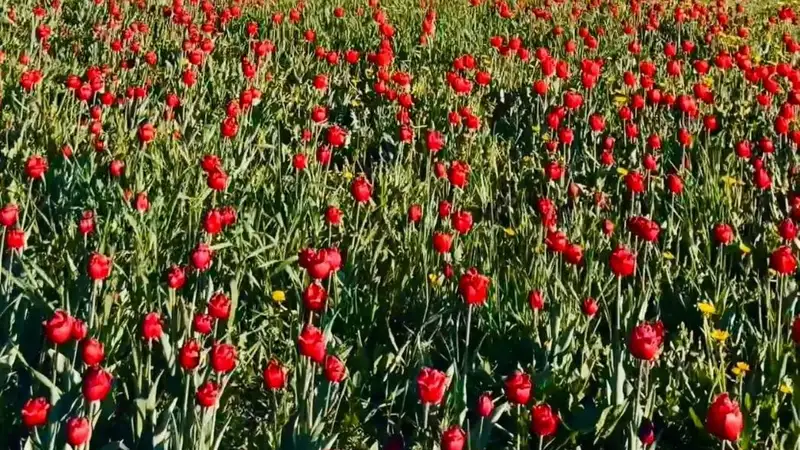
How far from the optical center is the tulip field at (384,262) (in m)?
2.39

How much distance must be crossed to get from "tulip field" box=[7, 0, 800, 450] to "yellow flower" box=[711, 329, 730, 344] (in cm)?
3

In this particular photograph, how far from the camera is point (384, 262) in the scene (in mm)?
3393

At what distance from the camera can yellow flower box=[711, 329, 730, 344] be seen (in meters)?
Result: 2.76

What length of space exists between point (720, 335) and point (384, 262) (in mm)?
1171

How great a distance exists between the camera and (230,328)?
8.71 ft

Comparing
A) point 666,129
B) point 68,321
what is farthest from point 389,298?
point 666,129

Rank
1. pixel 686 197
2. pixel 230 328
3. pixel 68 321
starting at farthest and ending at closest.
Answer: pixel 686 197
pixel 230 328
pixel 68 321

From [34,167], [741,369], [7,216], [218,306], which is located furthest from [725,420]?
[34,167]

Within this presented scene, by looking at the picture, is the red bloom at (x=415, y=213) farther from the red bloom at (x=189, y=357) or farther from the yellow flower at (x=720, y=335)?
the red bloom at (x=189, y=357)

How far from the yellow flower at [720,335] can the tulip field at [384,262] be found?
0.03 m

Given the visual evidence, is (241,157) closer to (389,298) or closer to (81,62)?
(389,298)

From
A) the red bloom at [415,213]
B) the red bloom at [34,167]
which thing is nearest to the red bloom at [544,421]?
the red bloom at [415,213]

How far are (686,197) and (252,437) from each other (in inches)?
89.0

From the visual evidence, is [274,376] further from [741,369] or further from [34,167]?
[34,167]
